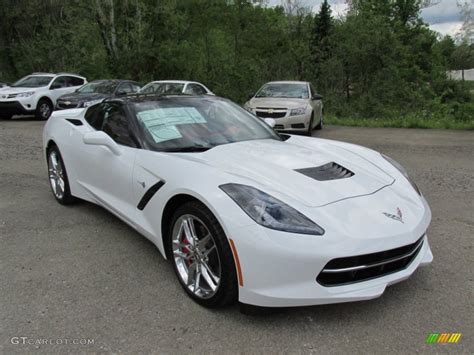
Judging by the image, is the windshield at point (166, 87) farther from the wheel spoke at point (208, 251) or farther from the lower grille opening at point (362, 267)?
the lower grille opening at point (362, 267)

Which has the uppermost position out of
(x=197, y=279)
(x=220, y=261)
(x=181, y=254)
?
(x=220, y=261)

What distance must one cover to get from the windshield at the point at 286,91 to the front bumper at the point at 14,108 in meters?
8.67

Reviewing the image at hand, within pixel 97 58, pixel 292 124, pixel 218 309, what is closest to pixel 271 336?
pixel 218 309

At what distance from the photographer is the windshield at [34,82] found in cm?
1619

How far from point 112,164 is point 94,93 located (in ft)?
40.2

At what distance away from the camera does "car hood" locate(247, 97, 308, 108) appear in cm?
1088

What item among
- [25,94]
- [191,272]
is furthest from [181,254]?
[25,94]

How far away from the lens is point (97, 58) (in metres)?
25.2

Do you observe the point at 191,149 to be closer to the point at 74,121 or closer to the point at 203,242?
the point at 203,242

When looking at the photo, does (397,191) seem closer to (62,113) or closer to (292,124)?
(62,113)

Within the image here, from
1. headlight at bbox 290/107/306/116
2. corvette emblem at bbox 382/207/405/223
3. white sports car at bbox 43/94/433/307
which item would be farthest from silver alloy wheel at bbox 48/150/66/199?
headlight at bbox 290/107/306/116

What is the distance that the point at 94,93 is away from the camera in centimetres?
1512

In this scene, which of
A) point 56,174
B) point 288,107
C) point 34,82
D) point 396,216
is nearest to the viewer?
point 396,216

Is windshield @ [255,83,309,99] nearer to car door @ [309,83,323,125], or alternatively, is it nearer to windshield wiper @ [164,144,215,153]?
car door @ [309,83,323,125]
